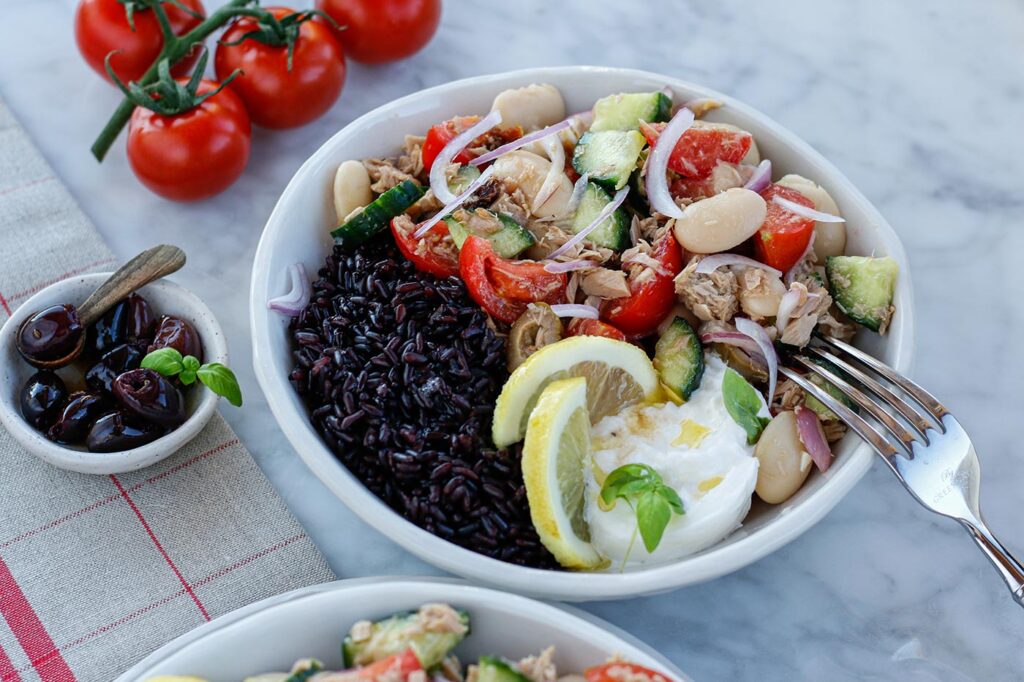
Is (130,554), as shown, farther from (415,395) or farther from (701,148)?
(701,148)

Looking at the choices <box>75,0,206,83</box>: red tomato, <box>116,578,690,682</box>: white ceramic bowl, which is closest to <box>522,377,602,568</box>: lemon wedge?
<box>116,578,690,682</box>: white ceramic bowl

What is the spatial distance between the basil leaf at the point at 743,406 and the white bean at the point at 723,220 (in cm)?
32

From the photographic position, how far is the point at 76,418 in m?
2.40

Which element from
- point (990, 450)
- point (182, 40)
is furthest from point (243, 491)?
point (990, 450)

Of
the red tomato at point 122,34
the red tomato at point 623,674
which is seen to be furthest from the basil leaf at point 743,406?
the red tomato at point 122,34

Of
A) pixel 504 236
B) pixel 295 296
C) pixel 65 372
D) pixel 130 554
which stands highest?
pixel 504 236

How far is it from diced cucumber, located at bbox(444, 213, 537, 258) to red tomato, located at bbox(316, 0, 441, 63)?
0.98 m

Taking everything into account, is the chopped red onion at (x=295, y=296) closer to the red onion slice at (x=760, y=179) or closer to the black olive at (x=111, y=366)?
the black olive at (x=111, y=366)

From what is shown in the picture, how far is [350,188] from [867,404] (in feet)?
4.54

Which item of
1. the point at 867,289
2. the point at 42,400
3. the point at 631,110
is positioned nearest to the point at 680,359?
the point at 867,289

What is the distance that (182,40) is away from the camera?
3.14 m

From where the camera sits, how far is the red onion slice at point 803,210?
252 cm

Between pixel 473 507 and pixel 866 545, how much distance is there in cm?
102

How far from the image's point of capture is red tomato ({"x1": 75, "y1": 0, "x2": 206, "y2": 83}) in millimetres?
3162
